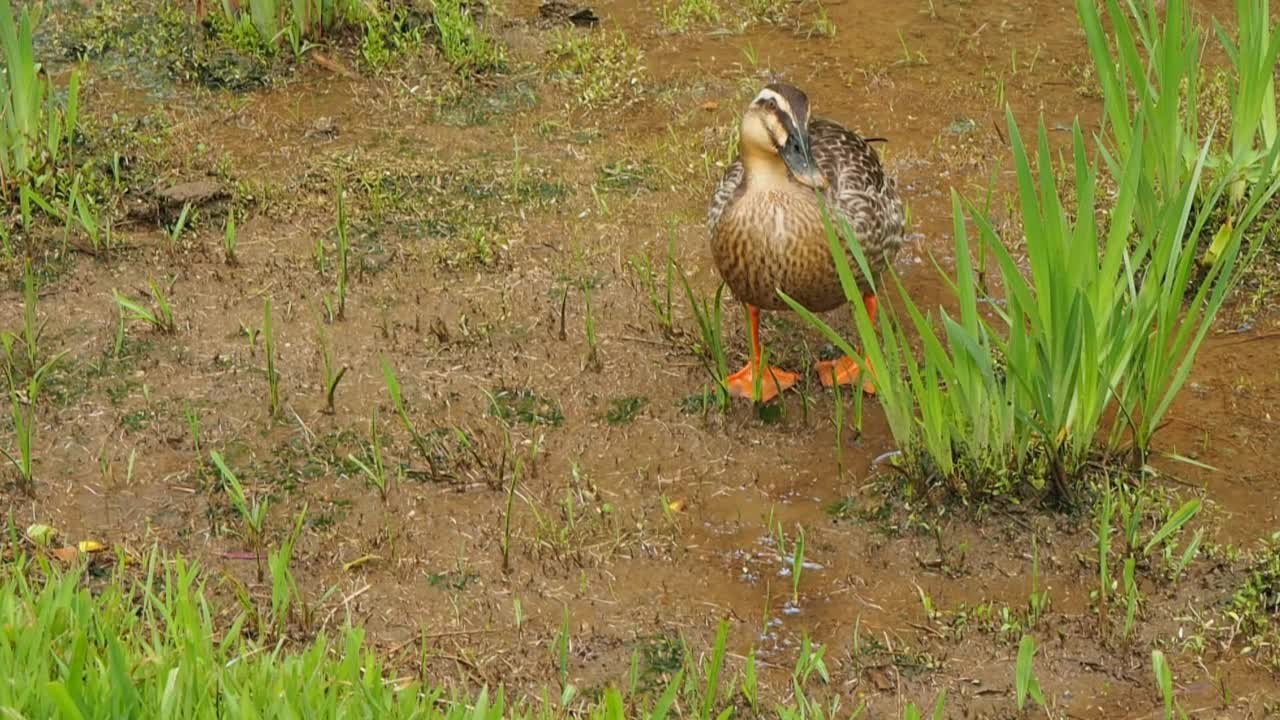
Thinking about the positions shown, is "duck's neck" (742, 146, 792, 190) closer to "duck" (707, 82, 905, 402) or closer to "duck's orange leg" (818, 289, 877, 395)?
"duck" (707, 82, 905, 402)

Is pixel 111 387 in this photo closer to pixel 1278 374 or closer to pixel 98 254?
pixel 98 254

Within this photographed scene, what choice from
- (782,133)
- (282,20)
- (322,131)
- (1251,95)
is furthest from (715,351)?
(282,20)

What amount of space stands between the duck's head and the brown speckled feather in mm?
73

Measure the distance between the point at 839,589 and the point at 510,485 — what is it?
3.01ft

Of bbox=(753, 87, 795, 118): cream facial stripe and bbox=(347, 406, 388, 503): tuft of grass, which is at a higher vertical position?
bbox=(753, 87, 795, 118): cream facial stripe

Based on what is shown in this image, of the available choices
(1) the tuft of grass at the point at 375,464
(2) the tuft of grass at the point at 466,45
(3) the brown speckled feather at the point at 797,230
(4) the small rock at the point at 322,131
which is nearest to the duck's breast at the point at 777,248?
(3) the brown speckled feather at the point at 797,230

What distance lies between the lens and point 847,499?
4273 mm

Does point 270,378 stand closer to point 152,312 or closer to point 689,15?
point 152,312

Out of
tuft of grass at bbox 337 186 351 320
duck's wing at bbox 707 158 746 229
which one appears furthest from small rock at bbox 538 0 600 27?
duck's wing at bbox 707 158 746 229

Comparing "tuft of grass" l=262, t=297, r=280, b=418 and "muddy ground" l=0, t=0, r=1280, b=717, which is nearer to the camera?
"muddy ground" l=0, t=0, r=1280, b=717

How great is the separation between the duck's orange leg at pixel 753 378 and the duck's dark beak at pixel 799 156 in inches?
16.7

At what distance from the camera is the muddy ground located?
3807 mm

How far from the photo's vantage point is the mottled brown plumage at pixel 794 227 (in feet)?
14.9

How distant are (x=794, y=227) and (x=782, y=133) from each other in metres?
0.26
